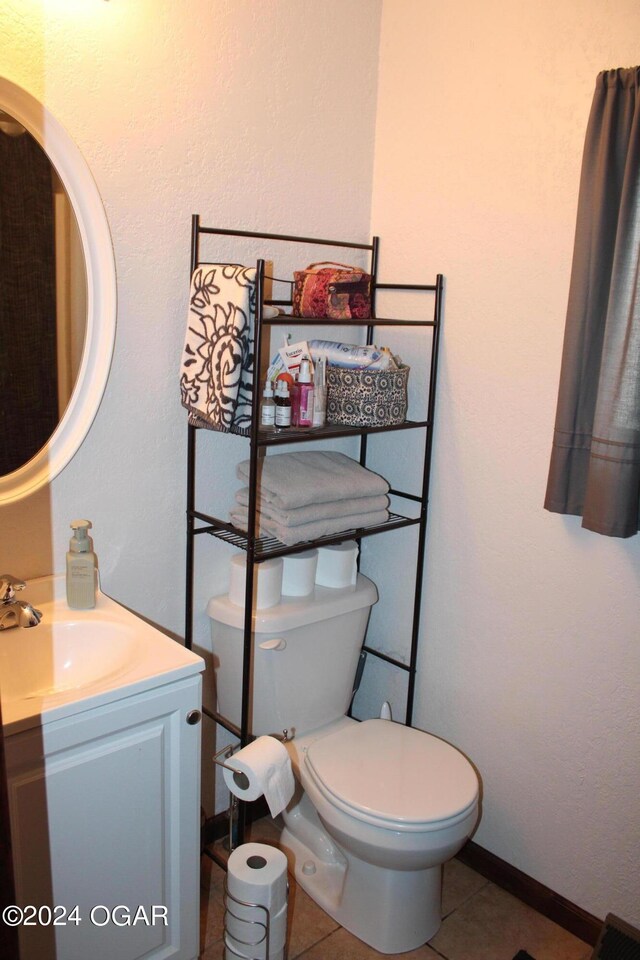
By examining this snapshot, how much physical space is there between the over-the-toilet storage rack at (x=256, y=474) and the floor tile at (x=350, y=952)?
303mm

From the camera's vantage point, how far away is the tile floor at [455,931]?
1.83 m

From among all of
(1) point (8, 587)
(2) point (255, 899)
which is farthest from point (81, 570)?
(2) point (255, 899)

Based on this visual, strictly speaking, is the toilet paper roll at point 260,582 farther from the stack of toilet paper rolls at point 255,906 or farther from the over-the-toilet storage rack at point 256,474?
the stack of toilet paper rolls at point 255,906

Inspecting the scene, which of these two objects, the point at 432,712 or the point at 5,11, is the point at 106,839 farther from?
the point at 5,11

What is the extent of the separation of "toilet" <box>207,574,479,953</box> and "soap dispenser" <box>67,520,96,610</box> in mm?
407

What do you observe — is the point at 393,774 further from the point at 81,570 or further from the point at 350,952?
the point at 81,570

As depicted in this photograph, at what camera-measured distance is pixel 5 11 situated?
1416 mm

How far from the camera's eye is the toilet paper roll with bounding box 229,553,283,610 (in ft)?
6.22

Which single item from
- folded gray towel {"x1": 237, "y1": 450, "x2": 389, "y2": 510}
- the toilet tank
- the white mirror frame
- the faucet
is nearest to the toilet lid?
the toilet tank

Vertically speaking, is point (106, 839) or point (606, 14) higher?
point (606, 14)

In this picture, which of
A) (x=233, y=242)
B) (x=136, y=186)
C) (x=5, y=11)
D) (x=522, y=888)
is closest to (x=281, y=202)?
(x=233, y=242)

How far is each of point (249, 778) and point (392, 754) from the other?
417mm

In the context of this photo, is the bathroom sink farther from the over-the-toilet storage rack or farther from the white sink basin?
the over-the-toilet storage rack

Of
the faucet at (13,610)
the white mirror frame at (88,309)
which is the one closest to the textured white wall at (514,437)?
the white mirror frame at (88,309)
